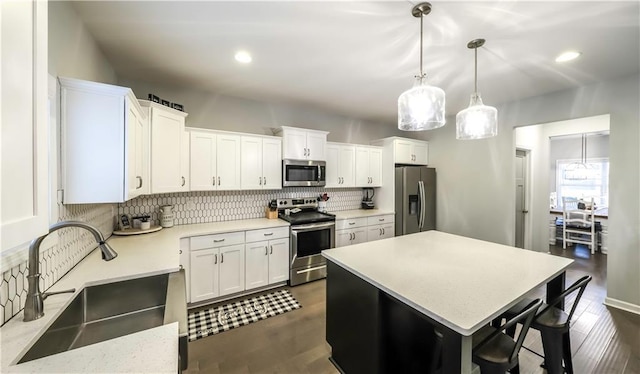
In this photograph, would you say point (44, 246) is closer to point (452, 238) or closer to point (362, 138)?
point (452, 238)

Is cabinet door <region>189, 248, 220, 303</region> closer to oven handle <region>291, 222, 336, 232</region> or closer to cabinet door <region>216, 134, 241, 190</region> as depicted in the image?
cabinet door <region>216, 134, 241, 190</region>

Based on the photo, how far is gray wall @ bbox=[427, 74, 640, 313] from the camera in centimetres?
266

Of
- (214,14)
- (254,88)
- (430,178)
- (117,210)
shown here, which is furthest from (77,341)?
→ (430,178)

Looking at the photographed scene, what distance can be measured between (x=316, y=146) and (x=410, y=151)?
199 cm

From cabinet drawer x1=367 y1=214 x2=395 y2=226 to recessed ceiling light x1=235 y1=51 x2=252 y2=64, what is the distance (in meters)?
2.89

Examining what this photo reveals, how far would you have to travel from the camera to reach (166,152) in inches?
99.0

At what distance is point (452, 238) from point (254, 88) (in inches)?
115

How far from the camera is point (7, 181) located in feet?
1.90

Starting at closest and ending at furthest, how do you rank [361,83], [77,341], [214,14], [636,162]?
1. [77,341]
2. [214,14]
3. [636,162]
4. [361,83]

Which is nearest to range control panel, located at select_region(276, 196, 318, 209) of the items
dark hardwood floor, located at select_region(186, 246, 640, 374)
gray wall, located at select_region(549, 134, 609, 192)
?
dark hardwood floor, located at select_region(186, 246, 640, 374)

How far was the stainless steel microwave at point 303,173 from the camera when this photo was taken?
348cm

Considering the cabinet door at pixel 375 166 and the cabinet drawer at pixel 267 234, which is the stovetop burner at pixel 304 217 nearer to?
the cabinet drawer at pixel 267 234

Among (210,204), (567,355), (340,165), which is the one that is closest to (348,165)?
(340,165)

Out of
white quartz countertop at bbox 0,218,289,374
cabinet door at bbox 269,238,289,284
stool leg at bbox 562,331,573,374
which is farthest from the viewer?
cabinet door at bbox 269,238,289,284
